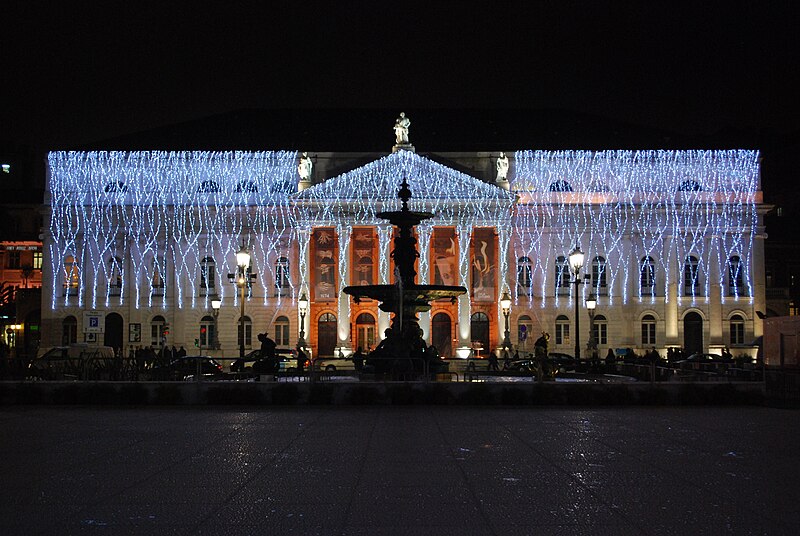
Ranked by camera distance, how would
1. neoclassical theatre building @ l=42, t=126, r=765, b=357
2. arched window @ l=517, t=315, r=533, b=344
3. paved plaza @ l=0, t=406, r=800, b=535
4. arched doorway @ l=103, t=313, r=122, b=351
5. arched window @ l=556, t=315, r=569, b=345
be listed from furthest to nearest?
arched doorway @ l=103, t=313, r=122, b=351 < arched window @ l=556, t=315, r=569, b=345 < neoclassical theatre building @ l=42, t=126, r=765, b=357 < arched window @ l=517, t=315, r=533, b=344 < paved plaza @ l=0, t=406, r=800, b=535

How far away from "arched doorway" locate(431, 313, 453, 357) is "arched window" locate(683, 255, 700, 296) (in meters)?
14.6

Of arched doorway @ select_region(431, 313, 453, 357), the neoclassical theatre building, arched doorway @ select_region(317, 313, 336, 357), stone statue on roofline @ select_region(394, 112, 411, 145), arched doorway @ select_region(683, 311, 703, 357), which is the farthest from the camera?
arched doorway @ select_region(683, 311, 703, 357)

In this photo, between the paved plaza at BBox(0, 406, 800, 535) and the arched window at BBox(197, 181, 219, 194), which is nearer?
the paved plaza at BBox(0, 406, 800, 535)

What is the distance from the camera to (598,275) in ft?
219

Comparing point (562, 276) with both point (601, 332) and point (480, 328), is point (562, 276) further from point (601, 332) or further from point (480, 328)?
point (480, 328)

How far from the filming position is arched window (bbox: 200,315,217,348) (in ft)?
218

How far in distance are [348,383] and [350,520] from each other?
48.0 ft

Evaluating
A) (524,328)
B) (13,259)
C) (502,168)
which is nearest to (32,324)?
(13,259)

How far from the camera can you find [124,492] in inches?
448

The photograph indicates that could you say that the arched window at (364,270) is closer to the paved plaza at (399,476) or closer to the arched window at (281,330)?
the arched window at (281,330)

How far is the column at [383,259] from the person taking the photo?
64.1 m

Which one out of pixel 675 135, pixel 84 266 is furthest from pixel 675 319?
pixel 84 266

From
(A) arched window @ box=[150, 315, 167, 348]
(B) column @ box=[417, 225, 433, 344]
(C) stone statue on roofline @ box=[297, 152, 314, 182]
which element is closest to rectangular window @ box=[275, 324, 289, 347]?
(A) arched window @ box=[150, 315, 167, 348]

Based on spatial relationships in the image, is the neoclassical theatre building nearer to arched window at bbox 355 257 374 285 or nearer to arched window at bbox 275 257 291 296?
arched window at bbox 275 257 291 296
